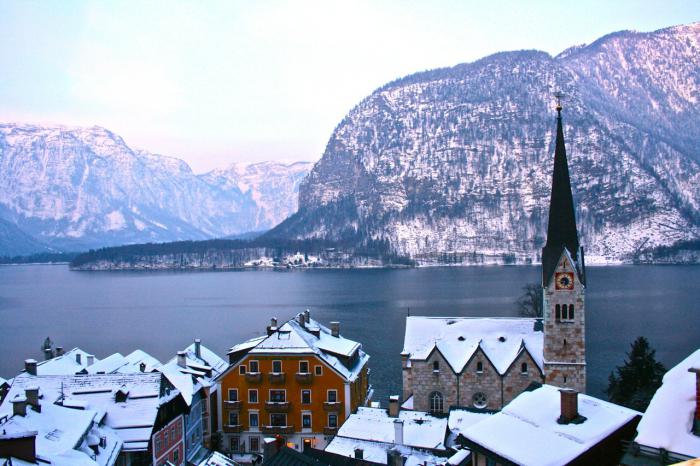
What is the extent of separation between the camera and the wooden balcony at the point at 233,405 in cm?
5254

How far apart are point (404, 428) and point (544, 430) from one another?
67.1ft

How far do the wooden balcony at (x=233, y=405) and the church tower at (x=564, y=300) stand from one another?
21.4 metres

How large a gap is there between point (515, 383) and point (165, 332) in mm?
84521

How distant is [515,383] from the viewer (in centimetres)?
5419

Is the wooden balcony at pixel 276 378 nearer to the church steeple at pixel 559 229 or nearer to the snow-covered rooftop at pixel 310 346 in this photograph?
the snow-covered rooftop at pixel 310 346

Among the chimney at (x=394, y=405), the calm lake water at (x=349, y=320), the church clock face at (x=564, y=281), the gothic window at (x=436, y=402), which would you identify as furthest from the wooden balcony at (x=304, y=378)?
the calm lake water at (x=349, y=320)

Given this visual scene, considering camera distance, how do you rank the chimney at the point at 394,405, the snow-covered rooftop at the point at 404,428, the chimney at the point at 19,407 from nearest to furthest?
the chimney at the point at 19,407 < the snow-covered rooftop at the point at 404,428 < the chimney at the point at 394,405

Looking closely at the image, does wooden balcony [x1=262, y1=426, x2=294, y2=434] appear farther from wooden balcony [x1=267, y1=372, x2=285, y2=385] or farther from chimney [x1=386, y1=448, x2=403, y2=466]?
chimney [x1=386, y1=448, x2=403, y2=466]

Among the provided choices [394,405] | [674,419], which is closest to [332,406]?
[394,405]

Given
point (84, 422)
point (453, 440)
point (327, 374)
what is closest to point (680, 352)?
point (327, 374)

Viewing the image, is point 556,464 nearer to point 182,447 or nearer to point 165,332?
point 182,447

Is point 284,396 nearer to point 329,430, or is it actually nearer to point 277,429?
point 277,429

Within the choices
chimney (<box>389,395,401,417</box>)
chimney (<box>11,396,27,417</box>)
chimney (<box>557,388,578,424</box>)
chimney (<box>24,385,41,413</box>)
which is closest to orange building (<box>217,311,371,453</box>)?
chimney (<box>389,395,401,417</box>)

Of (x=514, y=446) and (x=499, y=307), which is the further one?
(x=499, y=307)
